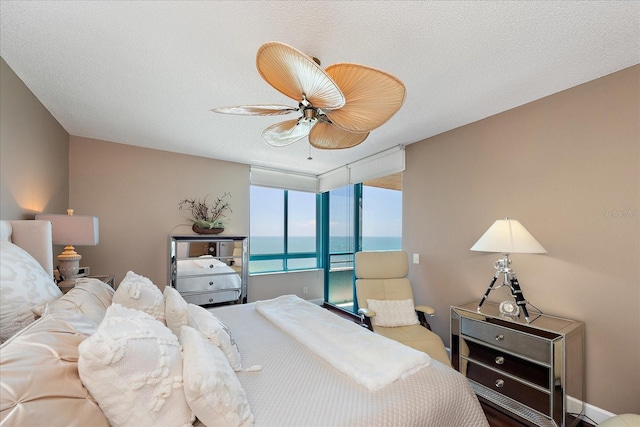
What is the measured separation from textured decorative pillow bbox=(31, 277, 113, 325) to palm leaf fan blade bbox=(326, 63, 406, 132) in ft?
5.27

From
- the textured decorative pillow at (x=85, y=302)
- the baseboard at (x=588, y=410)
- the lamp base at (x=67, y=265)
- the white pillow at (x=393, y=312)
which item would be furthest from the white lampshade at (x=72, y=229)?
the baseboard at (x=588, y=410)

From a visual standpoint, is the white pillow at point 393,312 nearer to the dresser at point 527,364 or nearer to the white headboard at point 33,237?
the dresser at point 527,364

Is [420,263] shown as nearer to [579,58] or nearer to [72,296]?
[579,58]

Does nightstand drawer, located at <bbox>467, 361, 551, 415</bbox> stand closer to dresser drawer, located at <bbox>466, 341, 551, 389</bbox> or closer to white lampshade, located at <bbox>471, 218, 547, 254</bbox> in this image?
dresser drawer, located at <bbox>466, 341, 551, 389</bbox>

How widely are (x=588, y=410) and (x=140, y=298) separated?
3157 millimetres

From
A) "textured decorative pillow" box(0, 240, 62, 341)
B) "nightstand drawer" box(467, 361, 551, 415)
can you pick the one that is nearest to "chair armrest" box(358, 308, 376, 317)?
"nightstand drawer" box(467, 361, 551, 415)

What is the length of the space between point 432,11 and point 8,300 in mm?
2278

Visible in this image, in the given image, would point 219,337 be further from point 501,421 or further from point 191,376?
point 501,421

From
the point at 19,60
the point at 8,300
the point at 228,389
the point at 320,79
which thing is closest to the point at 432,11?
the point at 320,79

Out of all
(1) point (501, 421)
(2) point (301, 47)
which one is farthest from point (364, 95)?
(1) point (501, 421)

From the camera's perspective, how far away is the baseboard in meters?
1.91

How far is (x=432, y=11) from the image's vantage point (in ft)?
4.47

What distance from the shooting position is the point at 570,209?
2.09 m

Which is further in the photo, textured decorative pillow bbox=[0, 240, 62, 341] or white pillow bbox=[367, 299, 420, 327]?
white pillow bbox=[367, 299, 420, 327]
